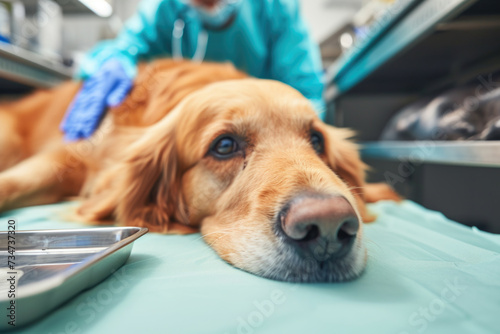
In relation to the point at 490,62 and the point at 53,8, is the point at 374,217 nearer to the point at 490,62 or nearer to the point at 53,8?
the point at 490,62

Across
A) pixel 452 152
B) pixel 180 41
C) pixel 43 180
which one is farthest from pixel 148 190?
pixel 180 41

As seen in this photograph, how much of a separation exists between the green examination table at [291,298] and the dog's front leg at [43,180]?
0.94 metres

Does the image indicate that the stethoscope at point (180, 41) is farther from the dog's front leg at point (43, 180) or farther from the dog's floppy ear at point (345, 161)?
the dog's floppy ear at point (345, 161)

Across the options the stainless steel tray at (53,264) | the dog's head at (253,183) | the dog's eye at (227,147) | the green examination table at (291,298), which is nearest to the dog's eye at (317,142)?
the dog's head at (253,183)

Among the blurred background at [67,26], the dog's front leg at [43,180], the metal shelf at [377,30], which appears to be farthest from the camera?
the blurred background at [67,26]

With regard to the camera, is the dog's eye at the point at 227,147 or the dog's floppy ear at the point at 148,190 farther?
the dog's floppy ear at the point at 148,190

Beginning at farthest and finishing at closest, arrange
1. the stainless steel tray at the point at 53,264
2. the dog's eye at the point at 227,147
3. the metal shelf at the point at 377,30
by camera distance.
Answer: the metal shelf at the point at 377,30, the dog's eye at the point at 227,147, the stainless steel tray at the point at 53,264

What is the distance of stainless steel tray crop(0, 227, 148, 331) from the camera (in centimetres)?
55

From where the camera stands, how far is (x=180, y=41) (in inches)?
115

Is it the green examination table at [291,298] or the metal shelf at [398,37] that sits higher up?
the metal shelf at [398,37]

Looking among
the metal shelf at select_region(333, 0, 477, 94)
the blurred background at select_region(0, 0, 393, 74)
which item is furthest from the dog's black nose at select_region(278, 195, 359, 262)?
the blurred background at select_region(0, 0, 393, 74)

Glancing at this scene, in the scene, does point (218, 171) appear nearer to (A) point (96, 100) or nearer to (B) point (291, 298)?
(B) point (291, 298)

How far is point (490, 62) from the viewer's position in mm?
2135

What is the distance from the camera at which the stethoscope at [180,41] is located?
2.75 metres
